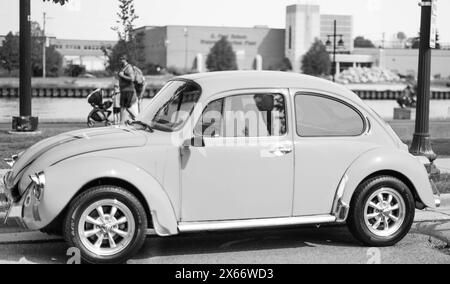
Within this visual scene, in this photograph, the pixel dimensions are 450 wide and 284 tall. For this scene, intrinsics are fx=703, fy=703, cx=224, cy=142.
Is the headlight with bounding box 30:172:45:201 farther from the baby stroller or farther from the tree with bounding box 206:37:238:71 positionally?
the tree with bounding box 206:37:238:71

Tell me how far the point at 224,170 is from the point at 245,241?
3.36ft

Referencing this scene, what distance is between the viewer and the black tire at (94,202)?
18.7 ft

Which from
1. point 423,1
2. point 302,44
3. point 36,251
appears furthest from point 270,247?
point 302,44

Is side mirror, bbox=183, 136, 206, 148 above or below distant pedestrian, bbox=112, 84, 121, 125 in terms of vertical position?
above

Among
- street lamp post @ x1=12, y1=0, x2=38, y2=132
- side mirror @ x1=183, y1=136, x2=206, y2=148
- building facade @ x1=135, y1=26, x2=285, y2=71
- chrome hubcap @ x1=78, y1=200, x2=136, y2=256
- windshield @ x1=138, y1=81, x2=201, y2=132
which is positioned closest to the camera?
chrome hubcap @ x1=78, y1=200, x2=136, y2=256

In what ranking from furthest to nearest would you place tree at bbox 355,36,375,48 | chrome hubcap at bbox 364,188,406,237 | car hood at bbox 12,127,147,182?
1. tree at bbox 355,36,375,48
2. chrome hubcap at bbox 364,188,406,237
3. car hood at bbox 12,127,147,182

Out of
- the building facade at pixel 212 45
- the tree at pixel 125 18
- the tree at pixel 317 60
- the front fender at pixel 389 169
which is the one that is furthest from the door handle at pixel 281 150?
the building facade at pixel 212 45

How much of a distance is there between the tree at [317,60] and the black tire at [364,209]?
13307 cm

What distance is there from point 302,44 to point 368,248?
451 feet

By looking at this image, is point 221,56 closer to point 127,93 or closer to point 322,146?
point 127,93

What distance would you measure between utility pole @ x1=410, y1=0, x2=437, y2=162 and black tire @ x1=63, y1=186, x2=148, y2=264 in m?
5.70

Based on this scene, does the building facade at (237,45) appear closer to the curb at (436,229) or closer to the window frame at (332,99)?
the curb at (436,229)

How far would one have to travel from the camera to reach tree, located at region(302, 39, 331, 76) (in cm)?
13900

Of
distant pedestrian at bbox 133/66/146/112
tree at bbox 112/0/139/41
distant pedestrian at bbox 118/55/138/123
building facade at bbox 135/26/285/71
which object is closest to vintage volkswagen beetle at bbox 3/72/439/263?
tree at bbox 112/0/139/41
